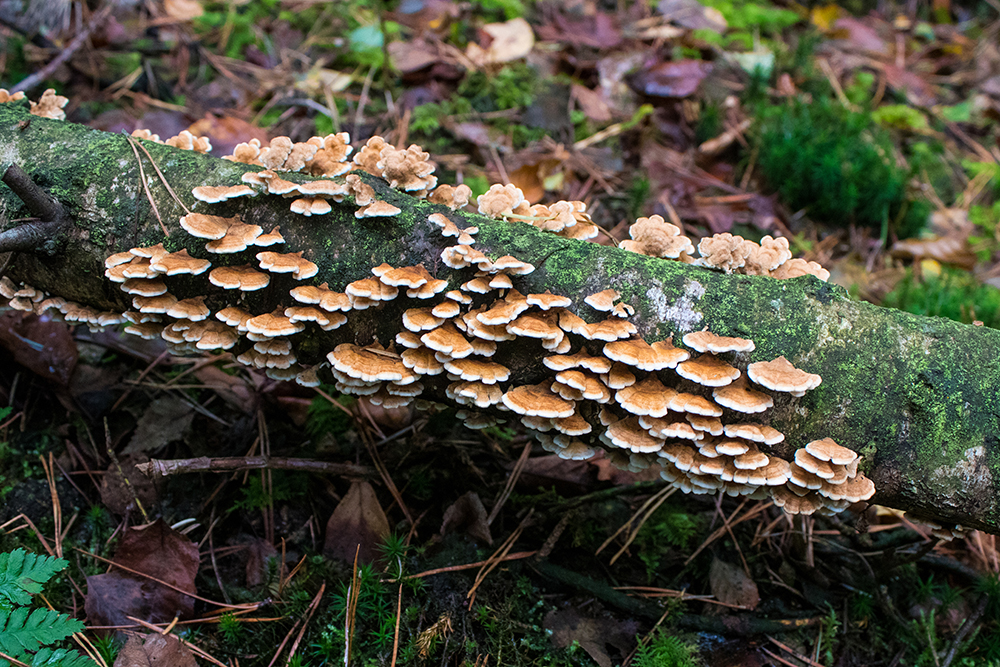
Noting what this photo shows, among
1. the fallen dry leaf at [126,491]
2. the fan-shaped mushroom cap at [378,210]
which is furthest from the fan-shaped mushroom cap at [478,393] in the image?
the fallen dry leaf at [126,491]

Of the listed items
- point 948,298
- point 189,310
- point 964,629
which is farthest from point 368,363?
point 948,298

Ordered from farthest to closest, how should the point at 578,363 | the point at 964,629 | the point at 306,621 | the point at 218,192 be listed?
1. the point at 964,629
2. the point at 306,621
3. the point at 218,192
4. the point at 578,363

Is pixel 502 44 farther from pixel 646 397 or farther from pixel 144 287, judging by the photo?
pixel 646 397

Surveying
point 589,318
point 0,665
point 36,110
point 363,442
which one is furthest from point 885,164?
point 0,665

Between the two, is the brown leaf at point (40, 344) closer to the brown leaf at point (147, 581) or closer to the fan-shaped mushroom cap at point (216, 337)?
the brown leaf at point (147, 581)

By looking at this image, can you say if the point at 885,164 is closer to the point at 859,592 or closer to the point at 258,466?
the point at 859,592

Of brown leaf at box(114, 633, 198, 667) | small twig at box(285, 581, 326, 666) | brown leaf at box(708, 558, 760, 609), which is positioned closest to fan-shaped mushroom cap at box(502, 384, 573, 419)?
small twig at box(285, 581, 326, 666)
